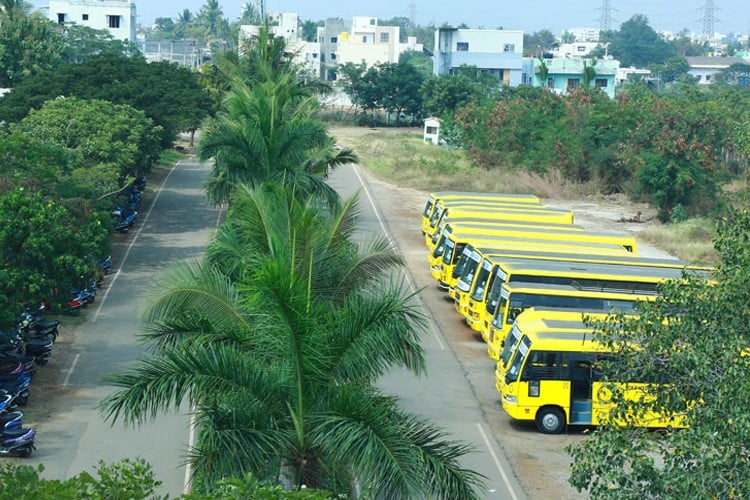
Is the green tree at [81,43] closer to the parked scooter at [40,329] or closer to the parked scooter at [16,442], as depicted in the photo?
the parked scooter at [40,329]

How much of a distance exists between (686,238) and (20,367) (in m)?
25.4

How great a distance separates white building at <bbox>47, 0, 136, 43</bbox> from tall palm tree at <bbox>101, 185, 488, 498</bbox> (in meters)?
82.0

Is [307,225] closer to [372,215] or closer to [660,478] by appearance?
[660,478]

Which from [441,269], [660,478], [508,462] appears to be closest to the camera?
[660,478]

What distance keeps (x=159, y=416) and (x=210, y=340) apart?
8.07m

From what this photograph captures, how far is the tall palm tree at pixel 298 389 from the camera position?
1088 centimetres

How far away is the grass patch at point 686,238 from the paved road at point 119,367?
1551 centimetres

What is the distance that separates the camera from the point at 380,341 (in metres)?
11.5

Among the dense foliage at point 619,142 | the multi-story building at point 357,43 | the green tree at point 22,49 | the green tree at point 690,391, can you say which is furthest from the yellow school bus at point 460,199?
the multi-story building at point 357,43

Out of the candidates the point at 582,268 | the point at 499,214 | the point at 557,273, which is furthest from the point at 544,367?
the point at 499,214

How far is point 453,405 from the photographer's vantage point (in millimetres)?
21000

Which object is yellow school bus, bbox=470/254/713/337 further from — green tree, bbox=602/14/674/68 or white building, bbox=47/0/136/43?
green tree, bbox=602/14/674/68

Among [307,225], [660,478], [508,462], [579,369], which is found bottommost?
[508,462]

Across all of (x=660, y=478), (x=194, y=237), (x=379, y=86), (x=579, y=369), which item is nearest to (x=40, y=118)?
(x=194, y=237)
